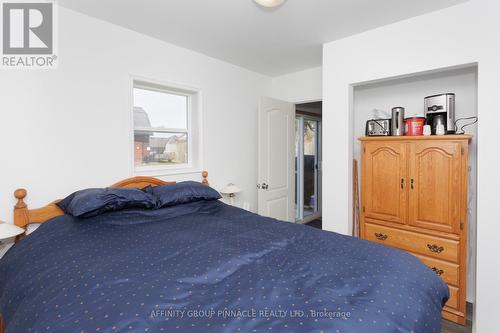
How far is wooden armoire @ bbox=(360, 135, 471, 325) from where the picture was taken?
2.19 m

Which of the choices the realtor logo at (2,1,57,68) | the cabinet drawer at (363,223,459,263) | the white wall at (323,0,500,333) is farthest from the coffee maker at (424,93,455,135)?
the realtor logo at (2,1,57,68)

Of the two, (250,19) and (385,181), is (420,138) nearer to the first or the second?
(385,181)

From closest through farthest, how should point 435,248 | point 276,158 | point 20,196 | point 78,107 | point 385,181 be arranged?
point 20,196, point 78,107, point 435,248, point 385,181, point 276,158

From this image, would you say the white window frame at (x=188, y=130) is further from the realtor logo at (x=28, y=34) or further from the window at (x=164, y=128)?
the realtor logo at (x=28, y=34)

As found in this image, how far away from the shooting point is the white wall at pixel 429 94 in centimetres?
243

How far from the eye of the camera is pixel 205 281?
123 centimetres

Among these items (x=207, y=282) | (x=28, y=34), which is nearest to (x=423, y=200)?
(x=207, y=282)

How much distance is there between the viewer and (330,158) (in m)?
2.89

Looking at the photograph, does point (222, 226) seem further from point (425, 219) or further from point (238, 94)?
point (238, 94)

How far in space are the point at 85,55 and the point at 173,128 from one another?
1.07 m

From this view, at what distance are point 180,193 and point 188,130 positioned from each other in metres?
1.06

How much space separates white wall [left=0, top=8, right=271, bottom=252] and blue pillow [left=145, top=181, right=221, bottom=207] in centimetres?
43

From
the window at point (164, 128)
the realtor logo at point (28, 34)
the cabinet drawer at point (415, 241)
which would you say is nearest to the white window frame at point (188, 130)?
the window at point (164, 128)

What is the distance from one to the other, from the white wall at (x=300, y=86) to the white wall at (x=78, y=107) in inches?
52.9
